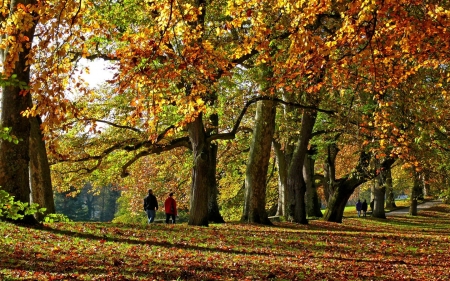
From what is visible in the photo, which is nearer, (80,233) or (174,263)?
(174,263)

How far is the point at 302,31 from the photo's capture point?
32.1 ft

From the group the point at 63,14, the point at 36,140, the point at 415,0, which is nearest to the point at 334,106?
the point at 415,0

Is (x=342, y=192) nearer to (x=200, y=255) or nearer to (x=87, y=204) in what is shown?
(x=200, y=255)

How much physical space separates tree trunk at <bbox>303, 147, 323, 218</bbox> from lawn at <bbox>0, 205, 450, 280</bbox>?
45.3 ft

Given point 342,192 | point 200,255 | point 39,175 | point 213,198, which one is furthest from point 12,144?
point 342,192

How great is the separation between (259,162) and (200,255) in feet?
32.4

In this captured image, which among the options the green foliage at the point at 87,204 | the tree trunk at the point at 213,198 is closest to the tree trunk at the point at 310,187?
the tree trunk at the point at 213,198

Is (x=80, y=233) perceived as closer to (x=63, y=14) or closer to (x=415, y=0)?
(x=63, y=14)

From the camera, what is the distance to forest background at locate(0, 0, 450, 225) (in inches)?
332

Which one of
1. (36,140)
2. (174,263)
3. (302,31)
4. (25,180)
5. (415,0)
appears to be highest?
(415,0)

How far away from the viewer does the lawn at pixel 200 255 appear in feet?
28.5

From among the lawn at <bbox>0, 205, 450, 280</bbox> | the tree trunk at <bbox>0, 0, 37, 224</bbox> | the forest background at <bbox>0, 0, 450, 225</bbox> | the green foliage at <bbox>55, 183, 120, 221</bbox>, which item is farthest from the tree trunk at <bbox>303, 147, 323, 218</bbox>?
the green foliage at <bbox>55, 183, 120, 221</bbox>

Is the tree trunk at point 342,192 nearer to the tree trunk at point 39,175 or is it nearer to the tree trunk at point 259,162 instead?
the tree trunk at point 259,162

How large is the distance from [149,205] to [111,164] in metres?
3.21
